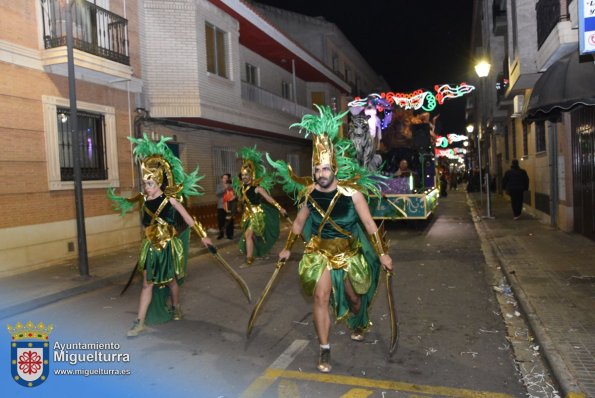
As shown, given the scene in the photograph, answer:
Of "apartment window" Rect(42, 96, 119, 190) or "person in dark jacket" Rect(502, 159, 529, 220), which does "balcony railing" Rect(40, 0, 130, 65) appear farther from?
"person in dark jacket" Rect(502, 159, 529, 220)

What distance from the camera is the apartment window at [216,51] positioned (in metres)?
15.4

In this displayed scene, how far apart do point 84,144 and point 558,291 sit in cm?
1050

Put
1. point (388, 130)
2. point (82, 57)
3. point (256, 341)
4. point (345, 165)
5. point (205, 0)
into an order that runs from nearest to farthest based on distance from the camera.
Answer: point (345, 165) < point (256, 341) < point (82, 57) < point (205, 0) < point (388, 130)

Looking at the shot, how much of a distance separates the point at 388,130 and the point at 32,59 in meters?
10.9

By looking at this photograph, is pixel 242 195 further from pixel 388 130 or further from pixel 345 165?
pixel 388 130

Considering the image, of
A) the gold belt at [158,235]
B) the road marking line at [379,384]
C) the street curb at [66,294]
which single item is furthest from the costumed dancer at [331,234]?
the street curb at [66,294]

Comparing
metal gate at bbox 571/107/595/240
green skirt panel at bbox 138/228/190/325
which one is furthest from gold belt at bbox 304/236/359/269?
metal gate at bbox 571/107/595/240

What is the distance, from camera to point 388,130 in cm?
1691

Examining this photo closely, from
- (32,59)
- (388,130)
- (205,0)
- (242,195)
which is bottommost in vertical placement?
(242,195)

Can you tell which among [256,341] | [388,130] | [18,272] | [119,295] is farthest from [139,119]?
[256,341]

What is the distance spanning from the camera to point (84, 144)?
39.2 feet

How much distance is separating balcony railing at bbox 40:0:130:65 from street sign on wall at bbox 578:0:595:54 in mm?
9278

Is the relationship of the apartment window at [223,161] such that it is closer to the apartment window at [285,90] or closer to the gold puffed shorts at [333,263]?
the apartment window at [285,90]

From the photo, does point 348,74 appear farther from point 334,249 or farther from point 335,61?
point 334,249
